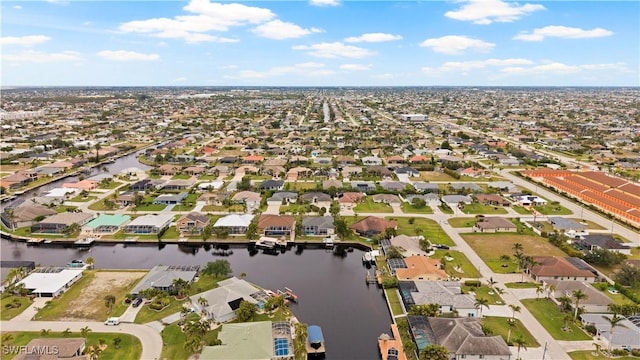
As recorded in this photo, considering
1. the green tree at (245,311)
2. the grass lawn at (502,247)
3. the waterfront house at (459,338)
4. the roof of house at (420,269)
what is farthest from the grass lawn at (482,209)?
the green tree at (245,311)

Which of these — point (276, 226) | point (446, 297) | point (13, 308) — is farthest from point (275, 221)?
point (13, 308)

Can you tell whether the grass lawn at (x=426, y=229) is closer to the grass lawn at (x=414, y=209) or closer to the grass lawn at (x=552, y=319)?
the grass lawn at (x=414, y=209)

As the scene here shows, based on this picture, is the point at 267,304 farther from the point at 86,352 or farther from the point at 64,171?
the point at 64,171

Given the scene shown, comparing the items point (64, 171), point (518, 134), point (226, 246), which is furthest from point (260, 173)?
point (518, 134)

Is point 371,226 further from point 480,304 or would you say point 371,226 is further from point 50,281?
point 50,281

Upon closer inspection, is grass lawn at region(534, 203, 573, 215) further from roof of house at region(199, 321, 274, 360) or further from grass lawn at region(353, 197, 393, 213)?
roof of house at region(199, 321, 274, 360)
